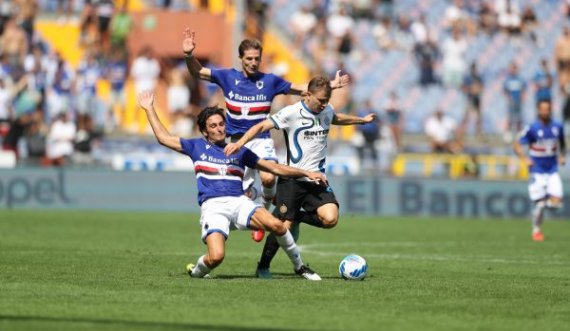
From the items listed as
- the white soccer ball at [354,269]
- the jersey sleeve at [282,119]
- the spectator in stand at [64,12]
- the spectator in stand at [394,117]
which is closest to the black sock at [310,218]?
the white soccer ball at [354,269]

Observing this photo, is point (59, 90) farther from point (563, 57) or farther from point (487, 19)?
point (563, 57)

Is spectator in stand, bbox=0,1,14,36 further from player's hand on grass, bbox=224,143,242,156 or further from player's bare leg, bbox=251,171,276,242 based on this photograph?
player's hand on grass, bbox=224,143,242,156

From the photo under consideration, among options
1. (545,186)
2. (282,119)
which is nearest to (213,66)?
(545,186)

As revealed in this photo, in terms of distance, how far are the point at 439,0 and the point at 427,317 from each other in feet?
102

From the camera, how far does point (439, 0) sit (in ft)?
133

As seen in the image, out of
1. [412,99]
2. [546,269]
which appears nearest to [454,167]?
[412,99]

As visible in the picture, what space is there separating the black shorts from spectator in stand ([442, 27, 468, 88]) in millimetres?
24185

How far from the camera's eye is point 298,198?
14430 millimetres

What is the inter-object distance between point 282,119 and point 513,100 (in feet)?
78.1

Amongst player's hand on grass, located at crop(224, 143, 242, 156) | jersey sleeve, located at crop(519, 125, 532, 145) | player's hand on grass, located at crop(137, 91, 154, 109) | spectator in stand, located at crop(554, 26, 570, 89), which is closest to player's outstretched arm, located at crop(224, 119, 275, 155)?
player's hand on grass, located at crop(224, 143, 242, 156)

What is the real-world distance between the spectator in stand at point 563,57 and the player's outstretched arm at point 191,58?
2351cm

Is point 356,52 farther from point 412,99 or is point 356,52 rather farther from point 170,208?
point 170,208

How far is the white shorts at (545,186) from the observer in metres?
23.8

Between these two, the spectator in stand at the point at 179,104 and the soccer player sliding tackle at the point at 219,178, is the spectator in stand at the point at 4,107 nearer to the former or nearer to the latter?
the spectator in stand at the point at 179,104
